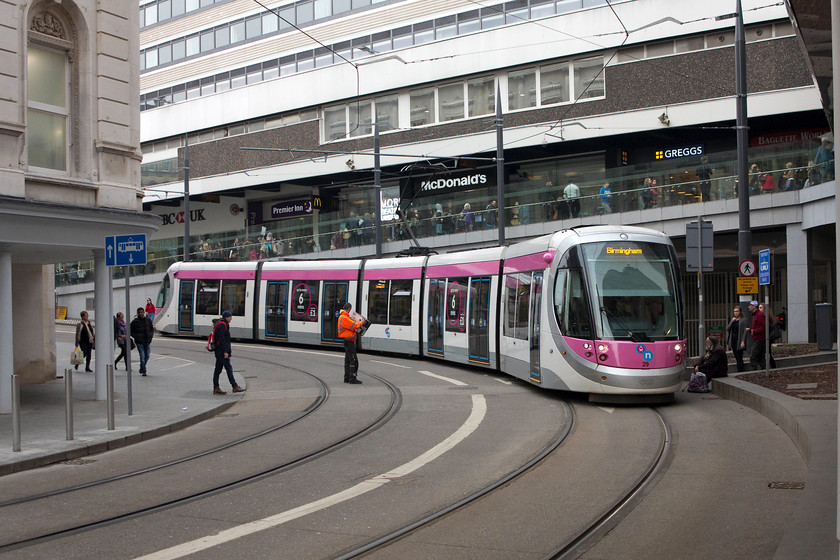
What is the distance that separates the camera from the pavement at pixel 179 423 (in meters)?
7.15

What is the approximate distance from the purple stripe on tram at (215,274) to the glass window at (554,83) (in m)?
14.2

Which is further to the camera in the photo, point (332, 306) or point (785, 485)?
point (332, 306)

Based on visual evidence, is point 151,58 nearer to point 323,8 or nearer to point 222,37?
point 222,37

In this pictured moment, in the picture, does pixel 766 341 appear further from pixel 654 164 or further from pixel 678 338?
pixel 654 164

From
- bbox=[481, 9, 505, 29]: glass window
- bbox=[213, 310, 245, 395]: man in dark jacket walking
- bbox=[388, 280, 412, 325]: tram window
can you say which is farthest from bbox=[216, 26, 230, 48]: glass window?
bbox=[213, 310, 245, 395]: man in dark jacket walking

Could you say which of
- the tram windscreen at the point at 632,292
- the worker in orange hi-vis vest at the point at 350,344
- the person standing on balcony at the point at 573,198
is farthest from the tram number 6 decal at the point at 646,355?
the person standing on balcony at the point at 573,198

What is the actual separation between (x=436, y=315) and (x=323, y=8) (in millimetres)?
28129

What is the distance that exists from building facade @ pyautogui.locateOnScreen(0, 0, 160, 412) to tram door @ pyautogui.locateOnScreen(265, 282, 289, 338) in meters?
11.9

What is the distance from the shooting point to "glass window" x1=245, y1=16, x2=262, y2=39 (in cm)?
4950

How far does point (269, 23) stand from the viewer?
48969 mm

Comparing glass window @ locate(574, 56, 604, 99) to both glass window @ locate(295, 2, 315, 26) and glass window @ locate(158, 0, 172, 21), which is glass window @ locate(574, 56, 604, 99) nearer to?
glass window @ locate(295, 2, 315, 26)

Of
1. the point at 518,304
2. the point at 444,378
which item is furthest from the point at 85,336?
the point at 518,304

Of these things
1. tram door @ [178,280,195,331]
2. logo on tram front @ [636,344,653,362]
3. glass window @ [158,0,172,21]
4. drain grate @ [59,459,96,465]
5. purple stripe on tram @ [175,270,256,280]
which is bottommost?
drain grate @ [59,459,96,465]

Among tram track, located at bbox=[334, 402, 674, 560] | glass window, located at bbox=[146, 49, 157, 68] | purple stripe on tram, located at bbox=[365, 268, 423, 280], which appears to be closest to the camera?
tram track, located at bbox=[334, 402, 674, 560]
